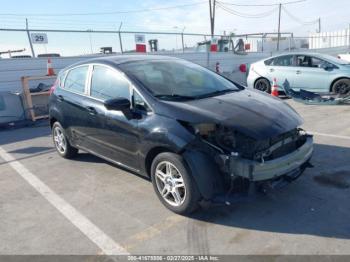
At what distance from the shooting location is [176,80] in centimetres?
479

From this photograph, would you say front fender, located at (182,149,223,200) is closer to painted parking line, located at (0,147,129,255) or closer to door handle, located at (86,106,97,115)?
painted parking line, located at (0,147,129,255)

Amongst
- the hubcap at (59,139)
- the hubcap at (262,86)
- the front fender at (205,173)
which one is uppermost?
the front fender at (205,173)

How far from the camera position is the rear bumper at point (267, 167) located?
3.53 metres

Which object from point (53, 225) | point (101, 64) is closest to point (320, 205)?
point (53, 225)

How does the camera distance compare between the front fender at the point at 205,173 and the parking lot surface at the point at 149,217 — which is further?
the front fender at the point at 205,173

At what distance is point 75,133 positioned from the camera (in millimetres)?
5695

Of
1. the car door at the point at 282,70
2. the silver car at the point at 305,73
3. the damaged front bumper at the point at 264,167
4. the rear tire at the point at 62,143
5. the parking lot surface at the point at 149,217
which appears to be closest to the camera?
the parking lot surface at the point at 149,217

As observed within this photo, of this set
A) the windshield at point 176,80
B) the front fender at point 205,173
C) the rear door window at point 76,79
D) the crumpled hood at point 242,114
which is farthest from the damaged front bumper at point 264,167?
the rear door window at point 76,79

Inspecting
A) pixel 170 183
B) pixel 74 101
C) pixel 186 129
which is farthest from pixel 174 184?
pixel 74 101

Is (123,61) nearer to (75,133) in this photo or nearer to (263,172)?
(75,133)

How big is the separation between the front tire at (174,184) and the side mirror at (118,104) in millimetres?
734

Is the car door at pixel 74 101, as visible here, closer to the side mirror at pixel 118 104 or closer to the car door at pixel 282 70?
the side mirror at pixel 118 104

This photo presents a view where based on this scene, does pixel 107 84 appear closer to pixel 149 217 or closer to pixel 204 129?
pixel 204 129

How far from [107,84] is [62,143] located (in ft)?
6.34
